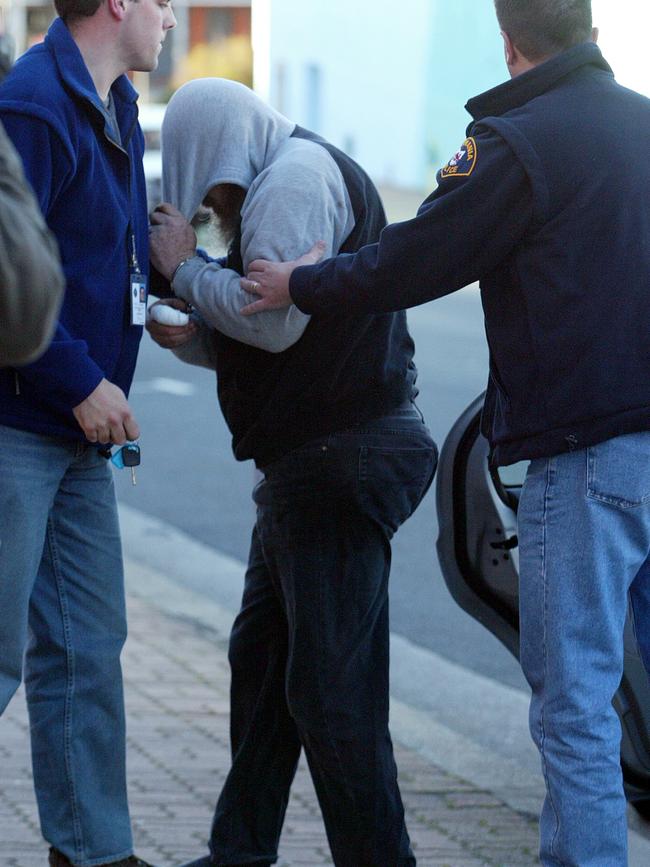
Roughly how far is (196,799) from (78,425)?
1376mm

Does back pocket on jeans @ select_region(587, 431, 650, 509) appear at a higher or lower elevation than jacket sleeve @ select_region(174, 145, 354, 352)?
lower

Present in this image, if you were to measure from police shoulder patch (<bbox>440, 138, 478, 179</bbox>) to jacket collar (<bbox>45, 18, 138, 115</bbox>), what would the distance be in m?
0.70

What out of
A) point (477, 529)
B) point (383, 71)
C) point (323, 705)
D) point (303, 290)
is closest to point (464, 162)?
point (303, 290)

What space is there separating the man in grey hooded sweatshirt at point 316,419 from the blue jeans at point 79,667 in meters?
0.34

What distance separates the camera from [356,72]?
128 ft

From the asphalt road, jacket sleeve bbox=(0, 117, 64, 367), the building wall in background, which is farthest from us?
the building wall in background

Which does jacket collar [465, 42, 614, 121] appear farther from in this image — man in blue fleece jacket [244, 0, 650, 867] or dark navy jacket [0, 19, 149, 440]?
dark navy jacket [0, 19, 149, 440]

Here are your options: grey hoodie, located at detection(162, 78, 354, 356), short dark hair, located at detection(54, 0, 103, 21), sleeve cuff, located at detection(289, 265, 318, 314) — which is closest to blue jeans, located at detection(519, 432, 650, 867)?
sleeve cuff, located at detection(289, 265, 318, 314)

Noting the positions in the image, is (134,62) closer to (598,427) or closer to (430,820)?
(598,427)

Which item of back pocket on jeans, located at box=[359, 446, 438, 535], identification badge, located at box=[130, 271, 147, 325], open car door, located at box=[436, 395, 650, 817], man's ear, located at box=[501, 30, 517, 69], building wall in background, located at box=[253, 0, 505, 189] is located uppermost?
building wall in background, located at box=[253, 0, 505, 189]

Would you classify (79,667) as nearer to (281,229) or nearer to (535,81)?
(281,229)

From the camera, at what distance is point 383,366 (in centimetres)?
311

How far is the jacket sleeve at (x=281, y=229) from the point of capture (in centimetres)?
294

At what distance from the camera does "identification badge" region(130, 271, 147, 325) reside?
305 cm
